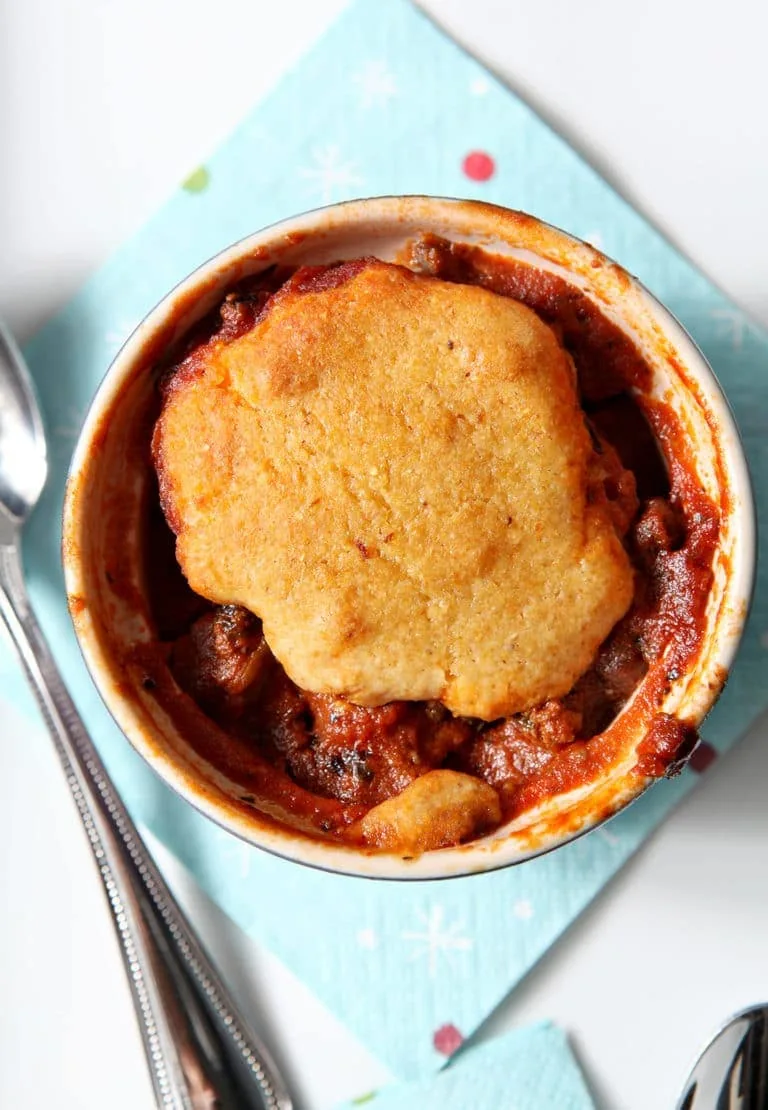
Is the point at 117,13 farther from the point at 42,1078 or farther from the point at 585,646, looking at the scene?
the point at 42,1078

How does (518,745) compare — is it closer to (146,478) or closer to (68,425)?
(146,478)

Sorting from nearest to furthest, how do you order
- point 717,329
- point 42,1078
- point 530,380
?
point 530,380 < point 717,329 < point 42,1078

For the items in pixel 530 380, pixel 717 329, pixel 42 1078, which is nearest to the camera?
pixel 530 380

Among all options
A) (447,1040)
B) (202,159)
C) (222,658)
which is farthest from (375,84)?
(447,1040)

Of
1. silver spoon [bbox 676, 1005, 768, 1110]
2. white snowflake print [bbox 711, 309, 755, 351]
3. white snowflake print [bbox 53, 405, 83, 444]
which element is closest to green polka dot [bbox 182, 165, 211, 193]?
white snowflake print [bbox 53, 405, 83, 444]

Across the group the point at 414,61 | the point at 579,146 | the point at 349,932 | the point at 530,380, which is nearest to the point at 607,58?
the point at 579,146

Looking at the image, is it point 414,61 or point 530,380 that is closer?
point 530,380

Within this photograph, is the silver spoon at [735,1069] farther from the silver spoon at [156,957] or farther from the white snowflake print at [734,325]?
the white snowflake print at [734,325]

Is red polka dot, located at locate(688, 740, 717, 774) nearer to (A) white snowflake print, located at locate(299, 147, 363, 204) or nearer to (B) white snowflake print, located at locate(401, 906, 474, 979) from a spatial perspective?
(B) white snowflake print, located at locate(401, 906, 474, 979)

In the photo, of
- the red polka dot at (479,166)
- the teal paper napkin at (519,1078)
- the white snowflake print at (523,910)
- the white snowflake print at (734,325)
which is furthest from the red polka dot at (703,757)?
the red polka dot at (479,166)
